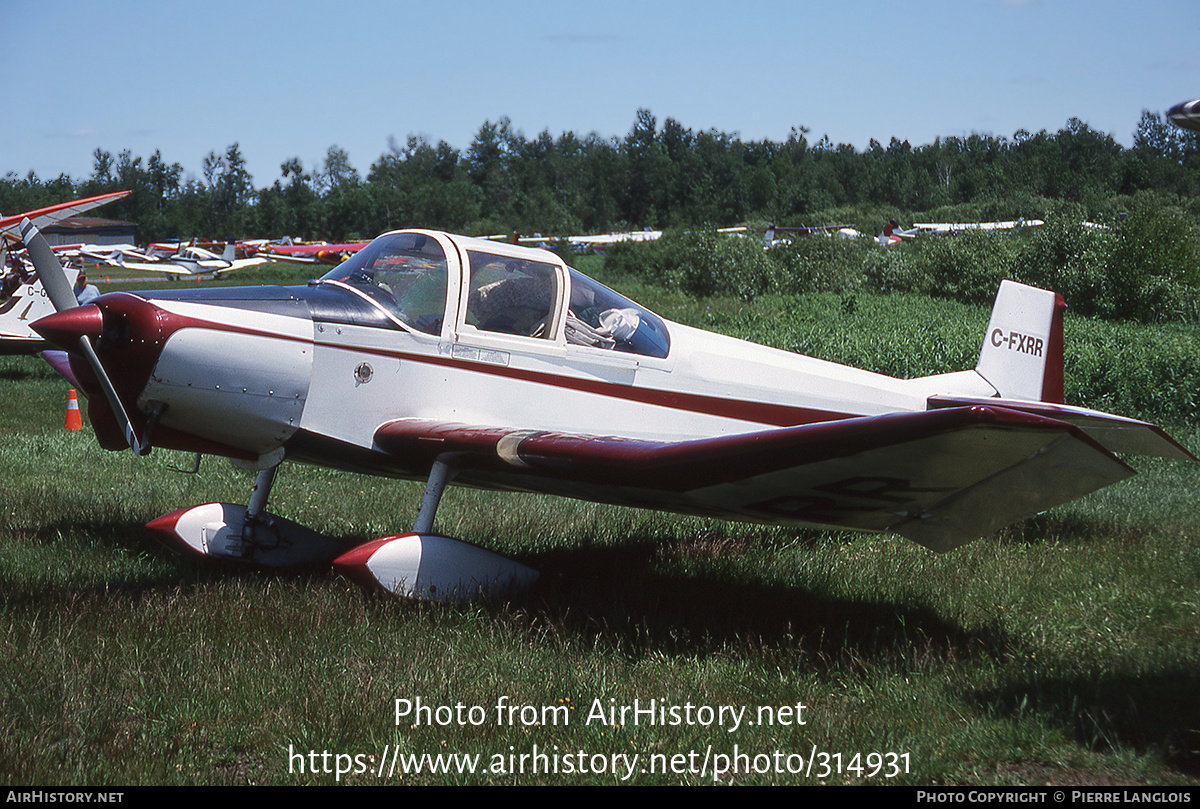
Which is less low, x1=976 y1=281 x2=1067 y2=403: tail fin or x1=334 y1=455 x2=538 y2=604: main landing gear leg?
x1=976 y1=281 x2=1067 y2=403: tail fin

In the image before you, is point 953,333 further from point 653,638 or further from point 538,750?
point 538,750

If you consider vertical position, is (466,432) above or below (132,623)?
above

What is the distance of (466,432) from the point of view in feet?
16.6

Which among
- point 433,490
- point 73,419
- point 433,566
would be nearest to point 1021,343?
point 433,490

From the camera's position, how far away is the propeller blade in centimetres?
470

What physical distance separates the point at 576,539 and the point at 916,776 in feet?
12.9

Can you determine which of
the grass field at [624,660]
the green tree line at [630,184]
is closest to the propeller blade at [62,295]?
the grass field at [624,660]

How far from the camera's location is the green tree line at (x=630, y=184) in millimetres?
81250

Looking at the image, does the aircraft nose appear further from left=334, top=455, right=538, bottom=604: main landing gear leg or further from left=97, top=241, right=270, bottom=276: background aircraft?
left=97, top=241, right=270, bottom=276: background aircraft

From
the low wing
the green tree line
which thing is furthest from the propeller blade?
the green tree line

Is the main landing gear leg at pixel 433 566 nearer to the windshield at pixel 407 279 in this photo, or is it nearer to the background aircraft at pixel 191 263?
the windshield at pixel 407 279

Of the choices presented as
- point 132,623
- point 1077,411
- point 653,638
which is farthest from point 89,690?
point 1077,411

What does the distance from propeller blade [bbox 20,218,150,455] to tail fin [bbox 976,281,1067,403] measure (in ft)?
20.3

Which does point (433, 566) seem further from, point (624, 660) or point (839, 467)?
point (839, 467)
